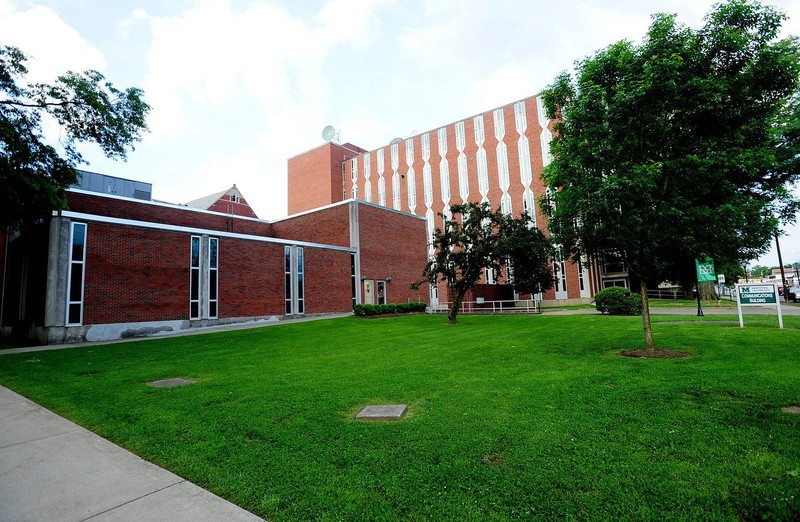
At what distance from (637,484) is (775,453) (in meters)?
1.51

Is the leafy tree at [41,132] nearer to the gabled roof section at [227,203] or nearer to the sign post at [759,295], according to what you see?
the sign post at [759,295]

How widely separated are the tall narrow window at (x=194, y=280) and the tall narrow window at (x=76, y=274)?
467cm

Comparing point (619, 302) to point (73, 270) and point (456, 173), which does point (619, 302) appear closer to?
point (73, 270)

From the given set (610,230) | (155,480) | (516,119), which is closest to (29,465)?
(155,480)

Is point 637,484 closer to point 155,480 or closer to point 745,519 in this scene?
point 745,519

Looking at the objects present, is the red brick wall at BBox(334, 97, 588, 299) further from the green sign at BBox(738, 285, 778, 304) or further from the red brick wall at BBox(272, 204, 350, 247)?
the green sign at BBox(738, 285, 778, 304)

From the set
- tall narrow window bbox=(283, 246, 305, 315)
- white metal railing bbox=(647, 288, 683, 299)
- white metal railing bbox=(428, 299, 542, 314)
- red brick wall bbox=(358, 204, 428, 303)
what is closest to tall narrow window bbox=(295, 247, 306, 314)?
tall narrow window bbox=(283, 246, 305, 315)

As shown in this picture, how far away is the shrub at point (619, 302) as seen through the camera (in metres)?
22.0

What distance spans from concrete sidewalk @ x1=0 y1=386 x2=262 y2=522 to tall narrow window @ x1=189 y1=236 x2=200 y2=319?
683 inches

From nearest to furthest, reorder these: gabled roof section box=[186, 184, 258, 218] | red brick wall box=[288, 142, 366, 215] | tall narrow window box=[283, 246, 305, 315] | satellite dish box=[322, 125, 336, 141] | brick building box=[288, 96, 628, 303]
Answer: tall narrow window box=[283, 246, 305, 315] → brick building box=[288, 96, 628, 303] → gabled roof section box=[186, 184, 258, 218] → red brick wall box=[288, 142, 366, 215] → satellite dish box=[322, 125, 336, 141]

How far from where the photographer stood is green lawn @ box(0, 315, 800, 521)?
2.88 metres

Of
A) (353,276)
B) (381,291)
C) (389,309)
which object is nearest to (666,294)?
(381,291)

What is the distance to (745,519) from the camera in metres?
2.58

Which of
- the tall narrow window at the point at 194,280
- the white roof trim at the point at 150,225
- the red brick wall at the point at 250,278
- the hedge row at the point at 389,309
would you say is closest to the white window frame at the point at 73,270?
the white roof trim at the point at 150,225
